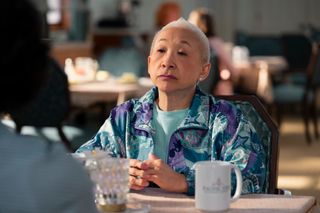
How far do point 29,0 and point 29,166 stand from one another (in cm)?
23

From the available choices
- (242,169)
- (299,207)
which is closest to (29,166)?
(299,207)

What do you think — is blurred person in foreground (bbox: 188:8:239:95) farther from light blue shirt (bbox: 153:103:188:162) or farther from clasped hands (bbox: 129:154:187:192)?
clasped hands (bbox: 129:154:187:192)

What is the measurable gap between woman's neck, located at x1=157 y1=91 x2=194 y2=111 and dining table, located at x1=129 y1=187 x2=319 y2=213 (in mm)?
310

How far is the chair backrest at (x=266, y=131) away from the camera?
241cm

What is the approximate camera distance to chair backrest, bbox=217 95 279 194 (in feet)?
7.89

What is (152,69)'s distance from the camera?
2270 mm

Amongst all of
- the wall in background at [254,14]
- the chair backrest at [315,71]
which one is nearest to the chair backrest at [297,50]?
the wall in background at [254,14]

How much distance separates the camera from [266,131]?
2520mm

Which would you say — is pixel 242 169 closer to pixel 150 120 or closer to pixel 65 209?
pixel 150 120

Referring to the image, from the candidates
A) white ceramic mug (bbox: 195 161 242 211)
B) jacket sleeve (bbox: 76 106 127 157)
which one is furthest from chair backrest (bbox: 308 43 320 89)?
white ceramic mug (bbox: 195 161 242 211)

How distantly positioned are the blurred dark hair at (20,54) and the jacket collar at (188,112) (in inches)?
43.4

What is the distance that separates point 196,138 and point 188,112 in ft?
0.28

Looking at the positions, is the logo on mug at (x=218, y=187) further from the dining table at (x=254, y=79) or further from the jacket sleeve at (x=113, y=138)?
the dining table at (x=254, y=79)

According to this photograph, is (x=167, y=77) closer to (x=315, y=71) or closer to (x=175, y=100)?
(x=175, y=100)
